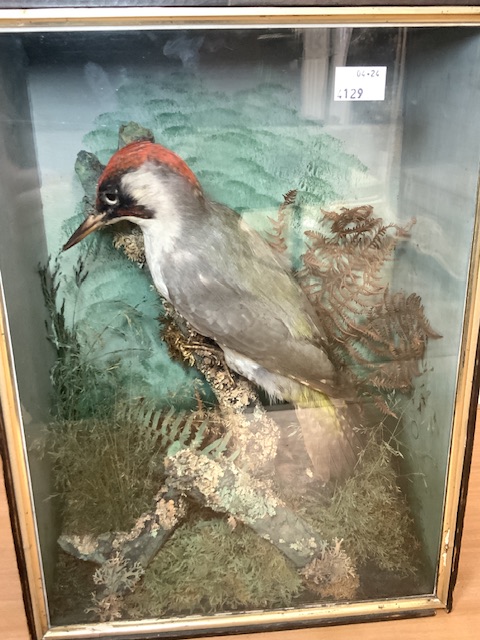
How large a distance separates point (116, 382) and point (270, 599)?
28 centimetres

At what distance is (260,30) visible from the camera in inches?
18.6

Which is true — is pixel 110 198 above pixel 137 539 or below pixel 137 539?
above

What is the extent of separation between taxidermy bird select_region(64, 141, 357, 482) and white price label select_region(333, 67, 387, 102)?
137 millimetres

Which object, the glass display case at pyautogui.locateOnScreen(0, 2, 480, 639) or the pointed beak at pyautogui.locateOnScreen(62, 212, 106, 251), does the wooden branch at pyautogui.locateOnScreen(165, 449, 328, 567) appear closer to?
the glass display case at pyautogui.locateOnScreen(0, 2, 480, 639)

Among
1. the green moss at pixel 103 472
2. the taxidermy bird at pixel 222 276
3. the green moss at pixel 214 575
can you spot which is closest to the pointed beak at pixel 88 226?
the taxidermy bird at pixel 222 276

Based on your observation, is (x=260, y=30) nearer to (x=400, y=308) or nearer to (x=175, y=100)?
(x=175, y=100)

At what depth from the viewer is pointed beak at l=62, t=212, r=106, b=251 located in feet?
1.72

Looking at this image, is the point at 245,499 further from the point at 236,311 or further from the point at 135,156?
the point at 135,156

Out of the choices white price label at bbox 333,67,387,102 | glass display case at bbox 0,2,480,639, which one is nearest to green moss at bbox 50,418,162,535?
glass display case at bbox 0,2,480,639

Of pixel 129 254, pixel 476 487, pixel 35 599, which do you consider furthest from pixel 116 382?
pixel 476 487

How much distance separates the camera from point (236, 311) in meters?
0.55

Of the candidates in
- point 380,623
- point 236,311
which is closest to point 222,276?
point 236,311

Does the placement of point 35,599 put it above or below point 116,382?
below

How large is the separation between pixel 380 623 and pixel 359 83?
0.54 metres
